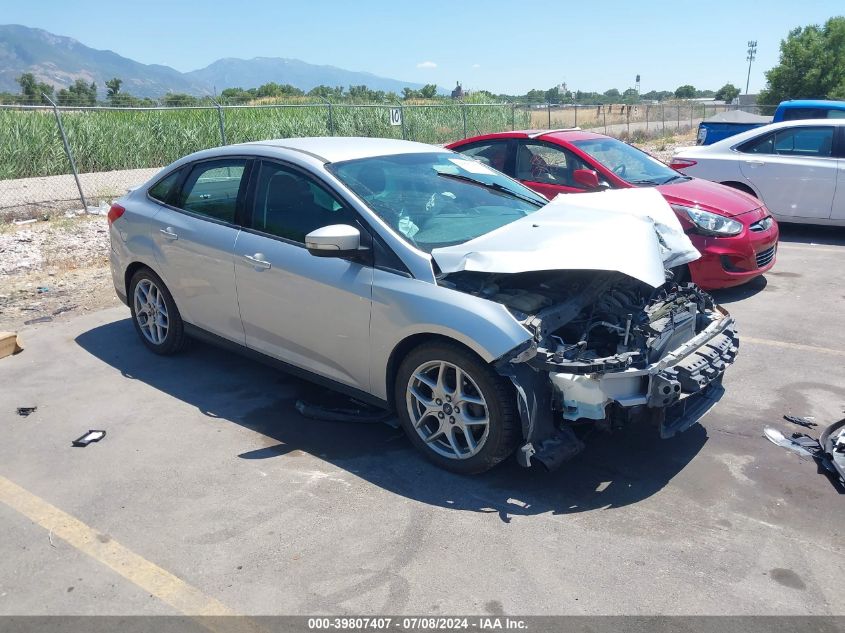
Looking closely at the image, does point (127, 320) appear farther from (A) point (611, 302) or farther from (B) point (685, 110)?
(B) point (685, 110)

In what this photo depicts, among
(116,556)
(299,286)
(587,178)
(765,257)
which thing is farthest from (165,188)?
(765,257)

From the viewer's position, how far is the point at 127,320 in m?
6.79

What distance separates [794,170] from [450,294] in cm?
770

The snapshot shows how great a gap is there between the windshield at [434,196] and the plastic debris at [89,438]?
2.24 metres

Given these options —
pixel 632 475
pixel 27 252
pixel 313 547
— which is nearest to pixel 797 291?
pixel 632 475

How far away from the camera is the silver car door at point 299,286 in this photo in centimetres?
409

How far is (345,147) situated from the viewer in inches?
189

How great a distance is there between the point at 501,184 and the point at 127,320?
398 cm

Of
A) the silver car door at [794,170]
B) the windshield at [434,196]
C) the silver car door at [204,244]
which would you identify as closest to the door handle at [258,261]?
the silver car door at [204,244]

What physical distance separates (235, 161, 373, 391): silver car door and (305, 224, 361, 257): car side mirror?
0.16 m

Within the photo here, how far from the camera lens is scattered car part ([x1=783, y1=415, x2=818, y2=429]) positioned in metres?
4.40

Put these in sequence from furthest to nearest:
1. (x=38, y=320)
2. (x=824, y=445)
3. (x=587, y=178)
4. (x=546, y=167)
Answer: (x=546, y=167), (x=587, y=178), (x=38, y=320), (x=824, y=445)

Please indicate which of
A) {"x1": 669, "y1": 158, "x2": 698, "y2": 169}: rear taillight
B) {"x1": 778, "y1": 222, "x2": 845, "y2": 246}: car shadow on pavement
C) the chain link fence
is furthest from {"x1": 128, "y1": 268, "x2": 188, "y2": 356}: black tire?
{"x1": 778, "y1": 222, "x2": 845, "y2": 246}: car shadow on pavement

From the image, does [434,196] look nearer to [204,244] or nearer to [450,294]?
[450,294]
